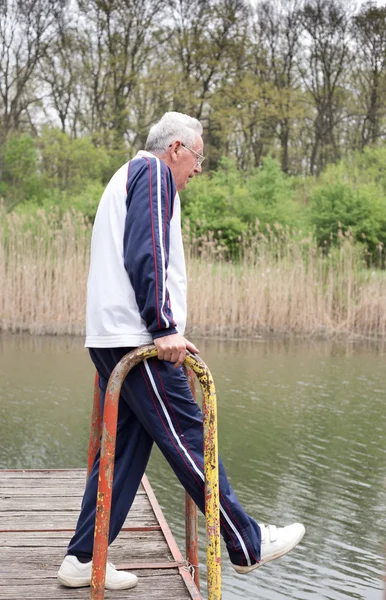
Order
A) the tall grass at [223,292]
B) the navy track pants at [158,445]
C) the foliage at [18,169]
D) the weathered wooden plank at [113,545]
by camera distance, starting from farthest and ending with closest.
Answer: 1. the foliage at [18,169]
2. the tall grass at [223,292]
3. the weathered wooden plank at [113,545]
4. the navy track pants at [158,445]

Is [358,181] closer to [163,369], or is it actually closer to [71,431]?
[71,431]

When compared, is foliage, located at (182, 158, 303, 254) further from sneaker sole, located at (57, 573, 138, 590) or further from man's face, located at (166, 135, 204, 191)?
sneaker sole, located at (57, 573, 138, 590)

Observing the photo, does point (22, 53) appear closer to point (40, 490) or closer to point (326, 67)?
point (326, 67)

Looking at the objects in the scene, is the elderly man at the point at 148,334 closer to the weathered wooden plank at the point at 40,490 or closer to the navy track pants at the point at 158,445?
the navy track pants at the point at 158,445

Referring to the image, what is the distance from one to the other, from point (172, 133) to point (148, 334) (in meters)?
0.64

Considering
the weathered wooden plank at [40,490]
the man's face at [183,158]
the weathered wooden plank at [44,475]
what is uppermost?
the man's face at [183,158]

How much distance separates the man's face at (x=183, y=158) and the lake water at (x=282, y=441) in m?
2.04

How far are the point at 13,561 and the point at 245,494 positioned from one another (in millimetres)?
2511

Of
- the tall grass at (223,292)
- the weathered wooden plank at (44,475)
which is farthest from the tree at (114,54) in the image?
the weathered wooden plank at (44,475)

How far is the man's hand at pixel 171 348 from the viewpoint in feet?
8.82

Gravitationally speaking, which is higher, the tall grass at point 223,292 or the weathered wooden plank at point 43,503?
the tall grass at point 223,292

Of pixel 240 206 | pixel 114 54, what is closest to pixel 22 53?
pixel 114 54

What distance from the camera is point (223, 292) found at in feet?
40.8

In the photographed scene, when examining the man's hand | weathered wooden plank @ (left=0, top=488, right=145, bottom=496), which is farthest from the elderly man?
weathered wooden plank @ (left=0, top=488, right=145, bottom=496)
